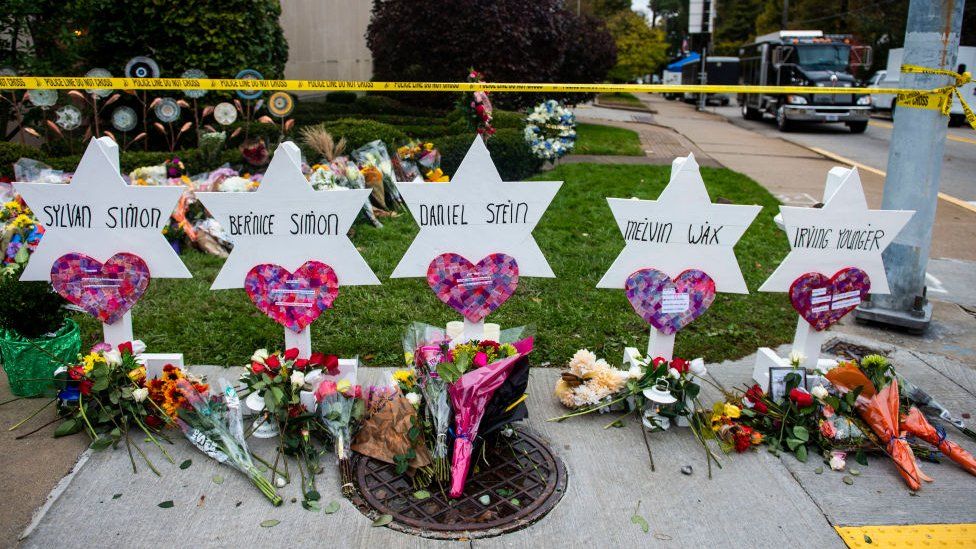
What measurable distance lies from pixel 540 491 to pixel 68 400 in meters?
2.59

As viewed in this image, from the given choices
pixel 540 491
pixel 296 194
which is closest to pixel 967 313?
pixel 540 491

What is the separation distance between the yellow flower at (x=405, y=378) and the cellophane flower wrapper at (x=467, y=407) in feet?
1.35

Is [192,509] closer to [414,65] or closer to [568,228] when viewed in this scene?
[568,228]

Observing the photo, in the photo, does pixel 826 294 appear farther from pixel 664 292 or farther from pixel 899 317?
pixel 899 317

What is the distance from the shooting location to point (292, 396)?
3.97 meters

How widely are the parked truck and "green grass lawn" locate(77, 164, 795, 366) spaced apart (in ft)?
48.0

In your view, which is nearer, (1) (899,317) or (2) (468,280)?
(2) (468,280)

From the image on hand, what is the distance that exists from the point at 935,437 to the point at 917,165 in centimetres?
235

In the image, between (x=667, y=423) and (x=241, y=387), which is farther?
(x=241, y=387)

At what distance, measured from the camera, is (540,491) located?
366 centimetres

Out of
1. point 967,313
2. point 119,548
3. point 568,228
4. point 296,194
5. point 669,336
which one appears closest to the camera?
point 119,548

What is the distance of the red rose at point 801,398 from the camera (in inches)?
161

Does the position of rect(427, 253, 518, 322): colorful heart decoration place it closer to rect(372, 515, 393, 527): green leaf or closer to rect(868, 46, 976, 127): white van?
rect(372, 515, 393, 527): green leaf

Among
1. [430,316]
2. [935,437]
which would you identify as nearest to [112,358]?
[430,316]
